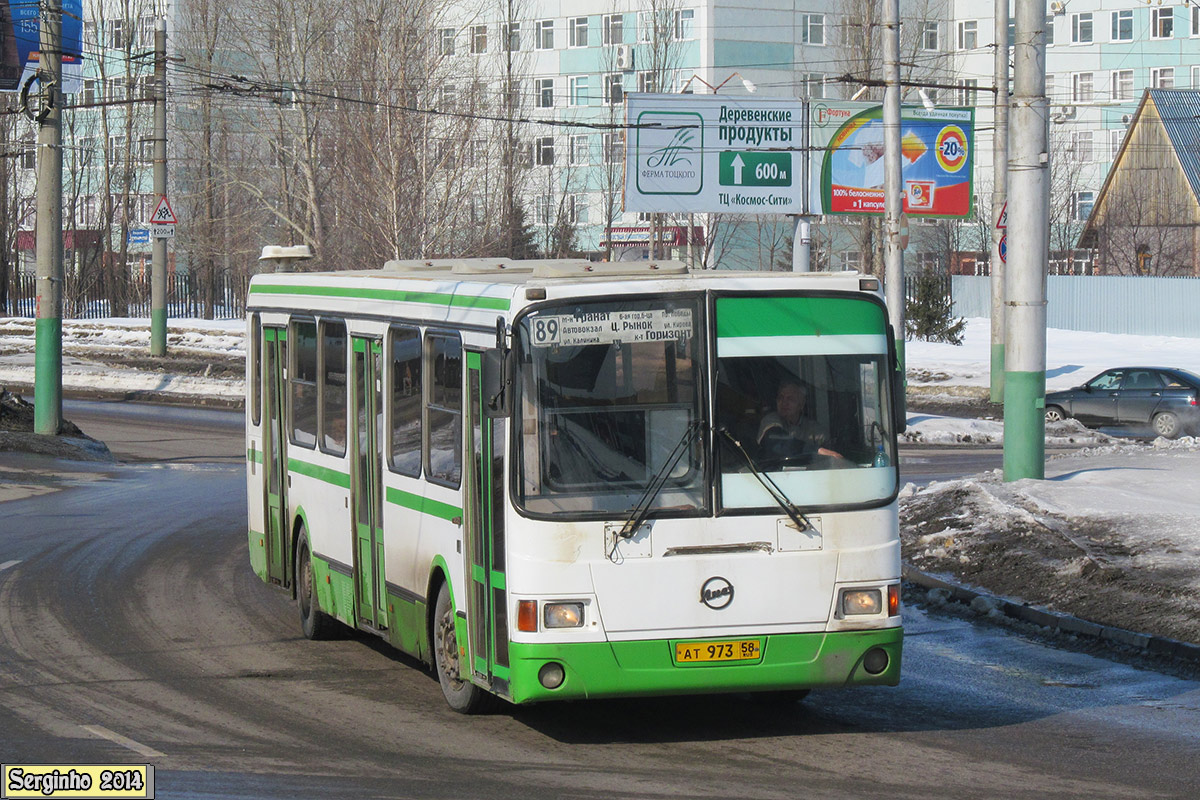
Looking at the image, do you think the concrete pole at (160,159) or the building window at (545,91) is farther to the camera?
the building window at (545,91)

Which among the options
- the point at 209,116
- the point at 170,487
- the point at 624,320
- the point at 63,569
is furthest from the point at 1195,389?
the point at 209,116

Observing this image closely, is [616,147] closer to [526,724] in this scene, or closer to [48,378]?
[48,378]

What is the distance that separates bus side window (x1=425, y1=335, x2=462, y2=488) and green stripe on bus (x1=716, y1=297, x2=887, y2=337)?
1.48 meters

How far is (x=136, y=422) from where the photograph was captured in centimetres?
2934

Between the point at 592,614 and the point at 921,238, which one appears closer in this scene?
the point at 592,614

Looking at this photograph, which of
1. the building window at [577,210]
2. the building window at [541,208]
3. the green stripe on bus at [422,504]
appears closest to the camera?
the green stripe on bus at [422,504]

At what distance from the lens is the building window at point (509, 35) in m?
59.4

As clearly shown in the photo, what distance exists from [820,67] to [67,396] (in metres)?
46.9

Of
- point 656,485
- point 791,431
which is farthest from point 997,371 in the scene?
point 656,485

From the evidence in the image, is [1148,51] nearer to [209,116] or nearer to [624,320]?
[209,116]

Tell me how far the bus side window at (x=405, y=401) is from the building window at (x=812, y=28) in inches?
2626

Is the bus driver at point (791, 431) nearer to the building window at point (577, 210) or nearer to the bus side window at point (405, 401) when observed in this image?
the bus side window at point (405, 401)

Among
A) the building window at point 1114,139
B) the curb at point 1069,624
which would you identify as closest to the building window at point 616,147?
the building window at point 1114,139

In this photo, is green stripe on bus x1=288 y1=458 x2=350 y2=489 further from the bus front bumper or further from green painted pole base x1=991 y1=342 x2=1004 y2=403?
green painted pole base x1=991 y1=342 x2=1004 y2=403
